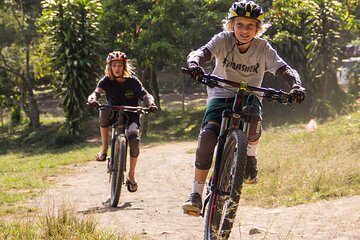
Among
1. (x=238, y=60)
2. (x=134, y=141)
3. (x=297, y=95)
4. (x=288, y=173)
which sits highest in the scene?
(x=238, y=60)

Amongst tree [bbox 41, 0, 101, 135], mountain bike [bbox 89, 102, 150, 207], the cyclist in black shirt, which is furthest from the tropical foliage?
mountain bike [bbox 89, 102, 150, 207]

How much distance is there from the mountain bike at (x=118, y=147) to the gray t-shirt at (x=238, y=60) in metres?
2.67

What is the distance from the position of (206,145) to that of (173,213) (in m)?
→ 2.33

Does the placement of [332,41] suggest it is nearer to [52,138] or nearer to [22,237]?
[52,138]

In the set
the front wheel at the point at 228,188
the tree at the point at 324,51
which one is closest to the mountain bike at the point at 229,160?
the front wheel at the point at 228,188

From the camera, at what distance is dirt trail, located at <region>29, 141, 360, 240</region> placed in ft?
19.7

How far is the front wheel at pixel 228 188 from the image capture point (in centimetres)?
486

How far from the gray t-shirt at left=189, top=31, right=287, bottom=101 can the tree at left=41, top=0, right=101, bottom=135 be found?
56.1 ft

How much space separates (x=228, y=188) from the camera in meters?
5.09

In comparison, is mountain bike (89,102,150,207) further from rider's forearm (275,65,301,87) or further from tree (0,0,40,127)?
tree (0,0,40,127)

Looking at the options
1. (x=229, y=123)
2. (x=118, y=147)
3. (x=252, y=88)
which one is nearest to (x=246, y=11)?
(x=252, y=88)

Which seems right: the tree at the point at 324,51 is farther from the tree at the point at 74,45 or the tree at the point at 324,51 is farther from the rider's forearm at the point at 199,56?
the rider's forearm at the point at 199,56

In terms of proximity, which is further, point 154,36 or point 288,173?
point 154,36

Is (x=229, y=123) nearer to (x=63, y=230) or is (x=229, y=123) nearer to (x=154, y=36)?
(x=63, y=230)
